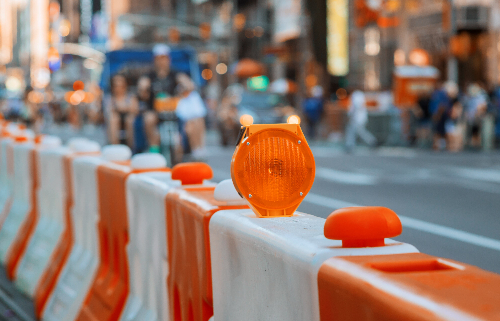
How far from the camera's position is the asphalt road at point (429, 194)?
7.62m

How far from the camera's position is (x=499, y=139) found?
77.9 ft

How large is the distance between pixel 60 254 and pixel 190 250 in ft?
9.14

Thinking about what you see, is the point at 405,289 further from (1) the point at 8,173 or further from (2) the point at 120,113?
(2) the point at 120,113

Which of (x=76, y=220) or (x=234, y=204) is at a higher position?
(x=234, y=204)

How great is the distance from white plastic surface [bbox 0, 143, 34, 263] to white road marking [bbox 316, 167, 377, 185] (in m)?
7.20

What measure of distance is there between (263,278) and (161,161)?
2.24 meters

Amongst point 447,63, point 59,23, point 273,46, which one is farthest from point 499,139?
point 59,23

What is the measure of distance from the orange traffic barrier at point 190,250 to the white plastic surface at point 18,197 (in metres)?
3.94

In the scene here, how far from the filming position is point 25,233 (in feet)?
23.3

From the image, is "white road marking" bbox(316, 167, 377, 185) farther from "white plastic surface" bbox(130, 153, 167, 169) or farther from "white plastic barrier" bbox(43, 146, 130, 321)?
"white plastic surface" bbox(130, 153, 167, 169)

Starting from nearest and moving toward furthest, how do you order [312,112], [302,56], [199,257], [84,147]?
[199,257] → [84,147] → [312,112] → [302,56]

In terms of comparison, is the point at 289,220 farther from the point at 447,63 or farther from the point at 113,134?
the point at 447,63

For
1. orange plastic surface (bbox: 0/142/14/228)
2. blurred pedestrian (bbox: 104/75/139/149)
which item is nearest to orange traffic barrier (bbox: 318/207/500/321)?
orange plastic surface (bbox: 0/142/14/228)

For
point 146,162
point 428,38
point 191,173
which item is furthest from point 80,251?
point 428,38
